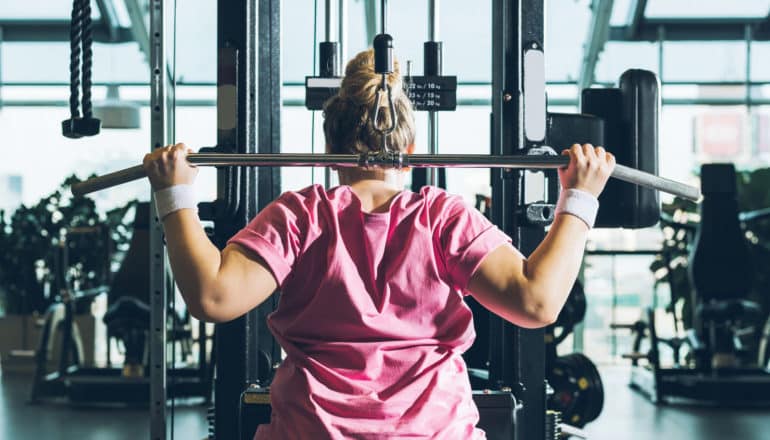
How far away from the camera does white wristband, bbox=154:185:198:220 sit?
4.74 feet

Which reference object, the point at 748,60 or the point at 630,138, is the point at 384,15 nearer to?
the point at 630,138

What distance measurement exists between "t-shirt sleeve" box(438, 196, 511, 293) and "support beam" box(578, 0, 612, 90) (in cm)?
689

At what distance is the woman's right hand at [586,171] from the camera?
151cm

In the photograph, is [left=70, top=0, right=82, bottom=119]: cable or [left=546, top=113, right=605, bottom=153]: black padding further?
[left=546, top=113, right=605, bottom=153]: black padding

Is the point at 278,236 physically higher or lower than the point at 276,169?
lower

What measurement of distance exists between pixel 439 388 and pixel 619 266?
6.24 metres

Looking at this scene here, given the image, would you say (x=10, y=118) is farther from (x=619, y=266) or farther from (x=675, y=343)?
(x=675, y=343)

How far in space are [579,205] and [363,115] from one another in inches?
14.1

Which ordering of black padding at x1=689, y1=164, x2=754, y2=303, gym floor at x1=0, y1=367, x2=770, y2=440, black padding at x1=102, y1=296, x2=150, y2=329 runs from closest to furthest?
gym floor at x1=0, y1=367, x2=770, y2=440, black padding at x1=102, y1=296, x2=150, y2=329, black padding at x1=689, y1=164, x2=754, y2=303

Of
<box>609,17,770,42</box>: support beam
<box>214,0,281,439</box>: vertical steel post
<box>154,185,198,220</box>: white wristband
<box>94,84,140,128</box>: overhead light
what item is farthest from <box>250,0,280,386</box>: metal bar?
<box>609,17,770,42</box>: support beam

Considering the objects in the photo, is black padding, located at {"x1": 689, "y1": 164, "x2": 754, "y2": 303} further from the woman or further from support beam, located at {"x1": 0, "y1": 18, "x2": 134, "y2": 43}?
support beam, located at {"x1": 0, "y1": 18, "x2": 134, "y2": 43}

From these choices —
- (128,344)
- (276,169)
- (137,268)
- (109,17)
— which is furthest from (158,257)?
(109,17)

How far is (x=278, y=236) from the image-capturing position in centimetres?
139

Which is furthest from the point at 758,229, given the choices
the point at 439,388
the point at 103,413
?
the point at 439,388
